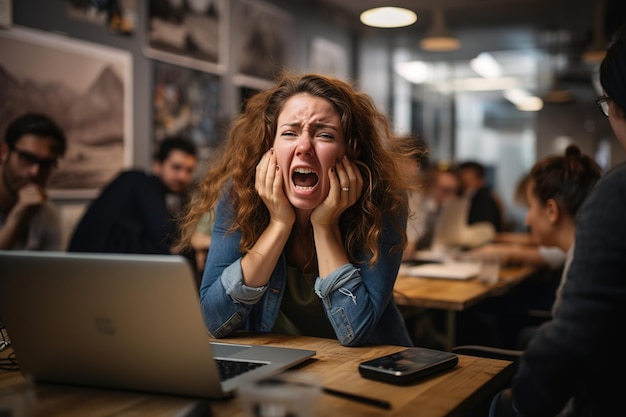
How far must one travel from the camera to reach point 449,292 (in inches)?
106

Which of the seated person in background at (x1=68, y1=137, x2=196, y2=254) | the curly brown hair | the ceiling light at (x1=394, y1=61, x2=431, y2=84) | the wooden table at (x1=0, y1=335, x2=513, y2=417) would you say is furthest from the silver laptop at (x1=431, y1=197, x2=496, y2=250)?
the ceiling light at (x1=394, y1=61, x2=431, y2=84)

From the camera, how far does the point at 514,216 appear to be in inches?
327

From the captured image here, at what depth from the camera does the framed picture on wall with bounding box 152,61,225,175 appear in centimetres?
412

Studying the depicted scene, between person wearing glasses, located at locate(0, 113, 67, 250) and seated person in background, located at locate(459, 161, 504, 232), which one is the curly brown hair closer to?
person wearing glasses, located at locate(0, 113, 67, 250)

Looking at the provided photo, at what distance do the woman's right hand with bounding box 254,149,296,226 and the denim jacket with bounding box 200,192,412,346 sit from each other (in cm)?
11

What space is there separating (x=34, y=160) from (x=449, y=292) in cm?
208

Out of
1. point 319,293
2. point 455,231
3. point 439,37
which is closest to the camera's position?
point 319,293

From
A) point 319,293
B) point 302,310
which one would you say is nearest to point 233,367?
point 319,293

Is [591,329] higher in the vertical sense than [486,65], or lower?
lower

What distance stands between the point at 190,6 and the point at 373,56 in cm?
361

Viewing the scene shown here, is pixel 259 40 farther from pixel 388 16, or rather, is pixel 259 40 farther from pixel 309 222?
pixel 309 222

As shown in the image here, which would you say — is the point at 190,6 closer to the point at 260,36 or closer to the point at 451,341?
the point at 260,36

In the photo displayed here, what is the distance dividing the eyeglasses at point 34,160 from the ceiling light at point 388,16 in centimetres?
213

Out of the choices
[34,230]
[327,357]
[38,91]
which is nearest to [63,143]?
[38,91]
